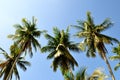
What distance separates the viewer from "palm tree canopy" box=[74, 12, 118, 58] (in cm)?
3391

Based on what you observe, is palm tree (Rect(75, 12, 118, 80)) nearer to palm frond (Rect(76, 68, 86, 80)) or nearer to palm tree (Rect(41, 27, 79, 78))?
palm tree (Rect(41, 27, 79, 78))

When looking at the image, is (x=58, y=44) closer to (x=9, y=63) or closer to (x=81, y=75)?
(x=9, y=63)

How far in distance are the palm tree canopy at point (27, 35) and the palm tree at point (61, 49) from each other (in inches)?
69.1

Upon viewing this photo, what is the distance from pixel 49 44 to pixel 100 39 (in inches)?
321

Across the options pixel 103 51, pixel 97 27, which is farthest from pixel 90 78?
pixel 97 27

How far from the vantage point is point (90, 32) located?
35.6m

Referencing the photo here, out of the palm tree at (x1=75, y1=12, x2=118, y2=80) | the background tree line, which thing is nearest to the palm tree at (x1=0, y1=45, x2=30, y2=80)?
the background tree line

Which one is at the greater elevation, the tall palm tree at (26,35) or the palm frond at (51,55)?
the tall palm tree at (26,35)

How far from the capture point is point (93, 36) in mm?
35000

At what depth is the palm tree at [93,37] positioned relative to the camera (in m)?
33.9

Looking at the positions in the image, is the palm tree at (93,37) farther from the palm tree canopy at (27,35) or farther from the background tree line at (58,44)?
the palm tree canopy at (27,35)

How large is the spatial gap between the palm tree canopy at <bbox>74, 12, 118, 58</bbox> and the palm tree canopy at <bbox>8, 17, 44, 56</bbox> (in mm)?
6570

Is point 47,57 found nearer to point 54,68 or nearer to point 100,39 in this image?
point 54,68

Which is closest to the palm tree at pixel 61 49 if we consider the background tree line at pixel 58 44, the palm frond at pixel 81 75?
the background tree line at pixel 58 44
